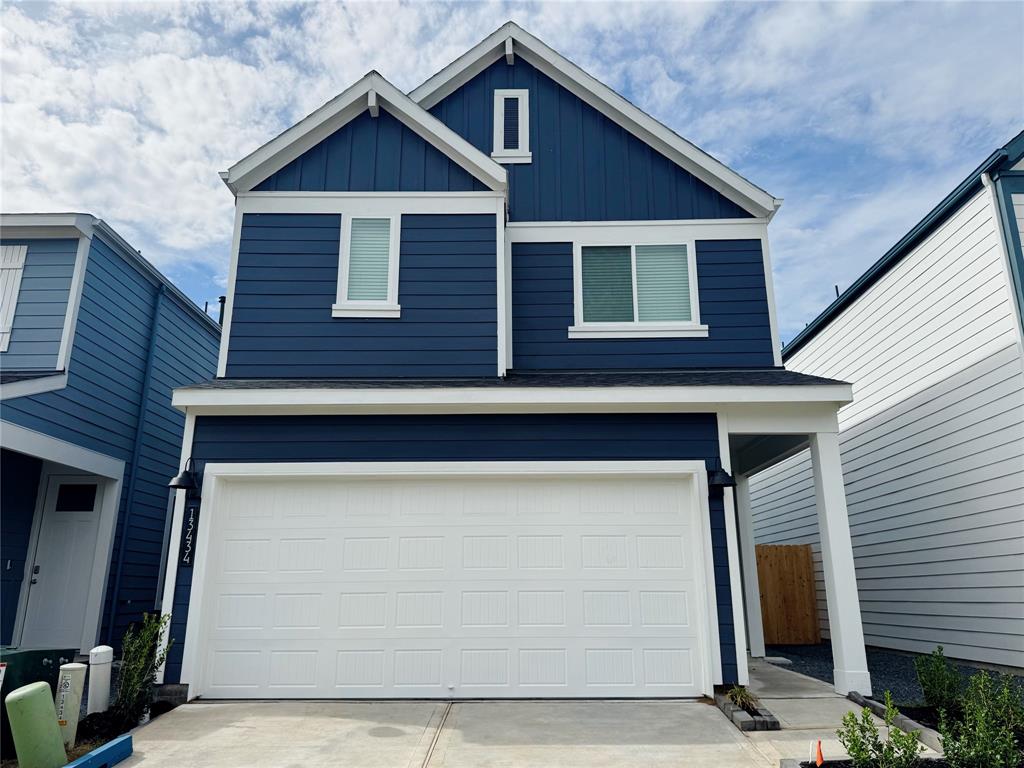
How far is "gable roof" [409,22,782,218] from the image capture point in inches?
364

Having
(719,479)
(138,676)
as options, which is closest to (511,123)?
(719,479)

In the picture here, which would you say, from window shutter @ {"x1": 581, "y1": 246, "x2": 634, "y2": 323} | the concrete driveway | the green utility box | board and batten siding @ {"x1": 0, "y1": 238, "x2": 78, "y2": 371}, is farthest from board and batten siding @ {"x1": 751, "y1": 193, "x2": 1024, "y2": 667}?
board and batten siding @ {"x1": 0, "y1": 238, "x2": 78, "y2": 371}

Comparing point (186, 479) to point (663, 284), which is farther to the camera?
point (663, 284)

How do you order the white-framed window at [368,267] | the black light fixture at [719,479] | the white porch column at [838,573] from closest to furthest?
1. the white porch column at [838,573]
2. the black light fixture at [719,479]
3. the white-framed window at [368,267]

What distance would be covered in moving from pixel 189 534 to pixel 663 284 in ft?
20.6

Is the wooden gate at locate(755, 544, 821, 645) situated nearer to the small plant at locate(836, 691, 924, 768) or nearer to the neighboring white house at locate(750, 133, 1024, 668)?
the neighboring white house at locate(750, 133, 1024, 668)

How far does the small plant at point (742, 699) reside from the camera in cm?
620

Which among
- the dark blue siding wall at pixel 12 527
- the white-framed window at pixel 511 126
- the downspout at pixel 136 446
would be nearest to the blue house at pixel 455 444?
the white-framed window at pixel 511 126

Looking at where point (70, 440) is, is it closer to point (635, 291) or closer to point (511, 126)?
point (511, 126)

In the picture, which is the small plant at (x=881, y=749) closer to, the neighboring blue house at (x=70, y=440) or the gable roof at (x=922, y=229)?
the gable roof at (x=922, y=229)

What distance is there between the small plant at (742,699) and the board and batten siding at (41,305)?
886cm

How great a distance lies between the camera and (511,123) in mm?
10180

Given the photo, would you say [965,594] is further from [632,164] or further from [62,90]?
[62,90]

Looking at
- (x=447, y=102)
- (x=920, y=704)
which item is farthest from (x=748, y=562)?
(x=447, y=102)
